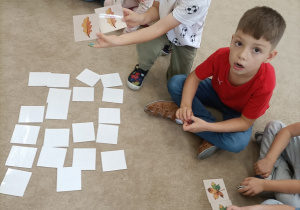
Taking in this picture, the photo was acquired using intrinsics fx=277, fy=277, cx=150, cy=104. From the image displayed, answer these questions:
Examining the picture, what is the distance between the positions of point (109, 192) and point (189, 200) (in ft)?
1.11

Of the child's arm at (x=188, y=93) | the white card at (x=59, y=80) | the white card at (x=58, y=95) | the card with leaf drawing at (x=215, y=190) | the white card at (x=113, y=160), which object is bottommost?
the card with leaf drawing at (x=215, y=190)

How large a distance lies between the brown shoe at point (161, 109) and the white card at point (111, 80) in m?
0.25

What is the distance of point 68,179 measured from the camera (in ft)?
3.77

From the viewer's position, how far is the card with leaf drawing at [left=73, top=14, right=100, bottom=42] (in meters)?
1.40

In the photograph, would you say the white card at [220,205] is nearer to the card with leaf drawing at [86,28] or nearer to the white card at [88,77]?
the white card at [88,77]

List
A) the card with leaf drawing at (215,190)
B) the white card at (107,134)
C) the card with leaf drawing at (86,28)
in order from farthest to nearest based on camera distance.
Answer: the card with leaf drawing at (86,28)
the white card at (107,134)
the card with leaf drawing at (215,190)

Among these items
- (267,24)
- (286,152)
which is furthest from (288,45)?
(267,24)

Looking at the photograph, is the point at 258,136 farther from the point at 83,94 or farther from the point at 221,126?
the point at 83,94

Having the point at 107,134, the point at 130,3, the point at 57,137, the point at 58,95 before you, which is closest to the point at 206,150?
the point at 107,134

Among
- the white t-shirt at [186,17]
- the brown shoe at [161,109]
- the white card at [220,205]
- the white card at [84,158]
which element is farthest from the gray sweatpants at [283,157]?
the white card at [84,158]

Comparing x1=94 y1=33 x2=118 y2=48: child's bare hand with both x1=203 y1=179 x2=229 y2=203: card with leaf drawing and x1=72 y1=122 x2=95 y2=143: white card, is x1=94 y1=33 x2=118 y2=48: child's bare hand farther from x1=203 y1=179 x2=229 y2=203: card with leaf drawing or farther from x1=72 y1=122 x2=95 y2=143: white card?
x1=203 y1=179 x2=229 y2=203: card with leaf drawing

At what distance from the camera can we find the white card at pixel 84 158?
1.20 meters

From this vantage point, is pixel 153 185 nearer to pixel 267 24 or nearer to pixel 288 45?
pixel 267 24

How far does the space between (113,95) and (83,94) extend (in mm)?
156
